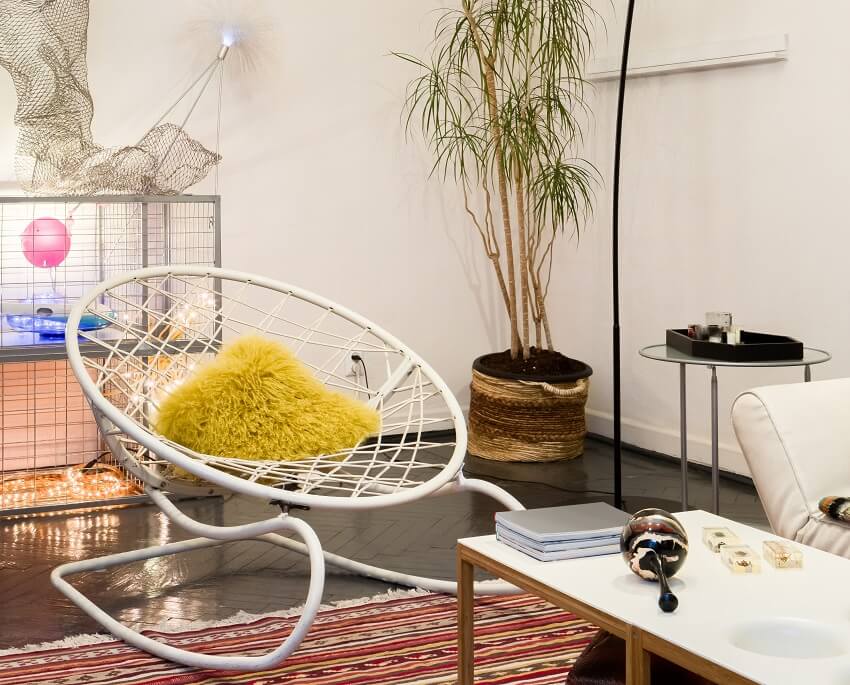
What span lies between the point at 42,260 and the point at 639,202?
253 centimetres

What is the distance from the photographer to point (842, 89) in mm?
3701

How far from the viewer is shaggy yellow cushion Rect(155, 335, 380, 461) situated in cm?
282

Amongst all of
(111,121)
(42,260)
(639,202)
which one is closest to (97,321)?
(42,260)

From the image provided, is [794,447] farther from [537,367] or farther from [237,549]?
[537,367]

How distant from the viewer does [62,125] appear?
12.5 feet

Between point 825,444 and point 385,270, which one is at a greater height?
point 385,270

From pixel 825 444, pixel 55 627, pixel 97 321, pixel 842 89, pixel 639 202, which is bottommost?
pixel 55 627

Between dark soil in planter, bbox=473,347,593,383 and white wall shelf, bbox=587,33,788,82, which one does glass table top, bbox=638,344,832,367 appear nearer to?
dark soil in planter, bbox=473,347,593,383

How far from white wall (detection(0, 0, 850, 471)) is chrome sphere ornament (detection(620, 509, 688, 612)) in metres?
2.35

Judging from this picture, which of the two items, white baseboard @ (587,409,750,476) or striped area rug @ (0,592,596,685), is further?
white baseboard @ (587,409,750,476)

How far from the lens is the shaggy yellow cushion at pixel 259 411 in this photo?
111 inches

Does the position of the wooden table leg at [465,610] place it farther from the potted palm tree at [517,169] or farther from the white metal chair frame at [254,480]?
the potted palm tree at [517,169]

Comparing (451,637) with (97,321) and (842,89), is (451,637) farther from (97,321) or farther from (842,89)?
(842,89)

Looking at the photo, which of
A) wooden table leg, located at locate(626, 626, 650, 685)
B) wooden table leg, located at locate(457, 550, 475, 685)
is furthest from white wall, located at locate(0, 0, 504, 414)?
wooden table leg, located at locate(626, 626, 650, 685)
